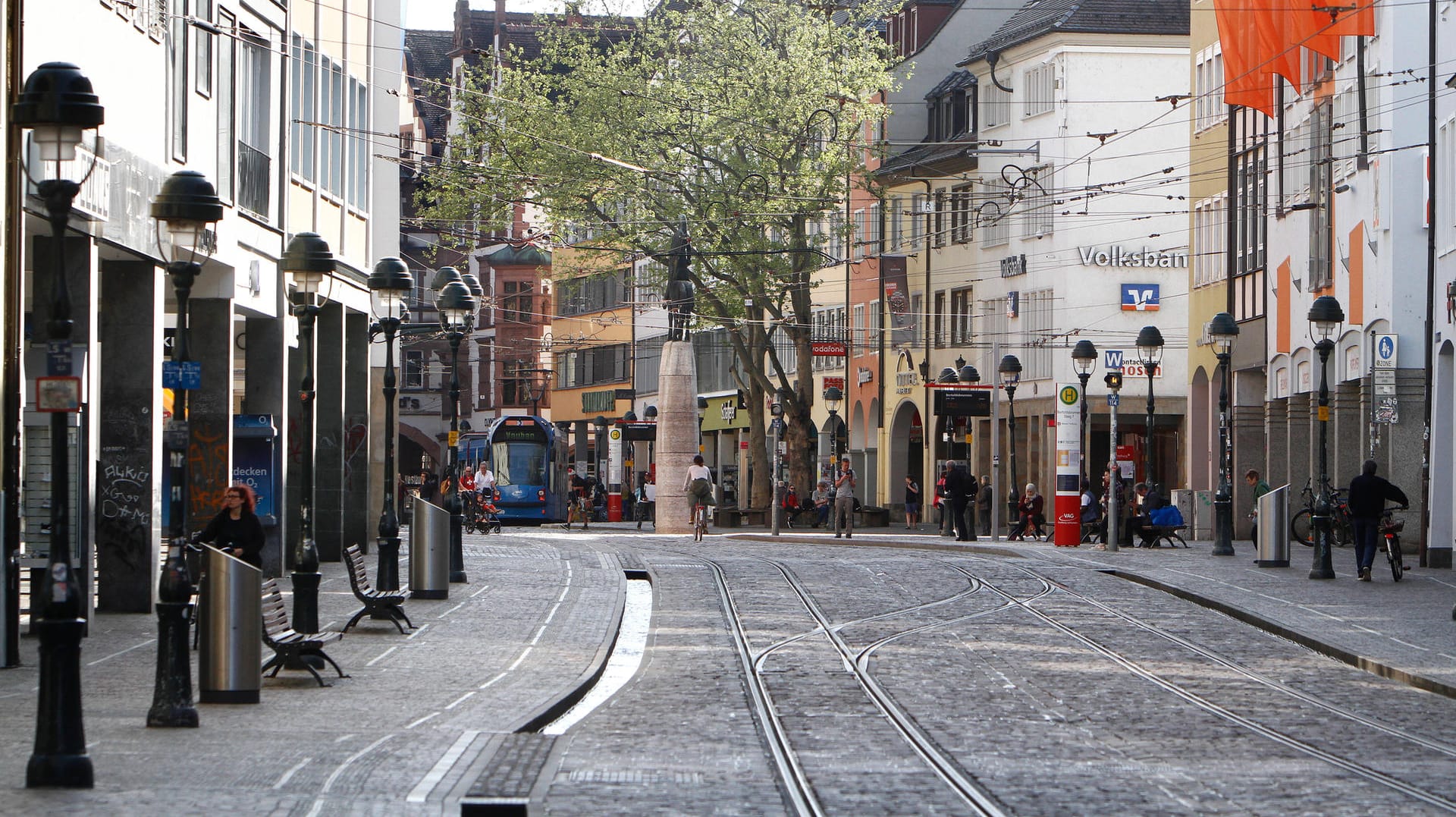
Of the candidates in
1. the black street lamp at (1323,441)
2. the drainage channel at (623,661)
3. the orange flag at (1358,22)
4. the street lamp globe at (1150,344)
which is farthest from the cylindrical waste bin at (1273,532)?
Answer: the drainage channel at (623,661)

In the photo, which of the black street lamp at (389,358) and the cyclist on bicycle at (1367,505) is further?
the cyclist on bicycle at (1367,505)

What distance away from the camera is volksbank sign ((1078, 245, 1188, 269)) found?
210 ft

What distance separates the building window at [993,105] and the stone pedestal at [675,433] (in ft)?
55.2

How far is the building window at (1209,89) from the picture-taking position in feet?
171

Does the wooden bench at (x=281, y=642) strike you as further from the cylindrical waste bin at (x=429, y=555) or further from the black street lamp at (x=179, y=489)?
the cylindrical waste bin at (x=429, y=555)

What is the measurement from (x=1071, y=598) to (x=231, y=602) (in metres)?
14.7

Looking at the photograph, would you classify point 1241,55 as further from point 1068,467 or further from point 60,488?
point 60,488

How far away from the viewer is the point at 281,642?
646 inches

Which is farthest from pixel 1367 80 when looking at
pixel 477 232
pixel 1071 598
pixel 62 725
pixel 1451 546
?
pixel 62 725

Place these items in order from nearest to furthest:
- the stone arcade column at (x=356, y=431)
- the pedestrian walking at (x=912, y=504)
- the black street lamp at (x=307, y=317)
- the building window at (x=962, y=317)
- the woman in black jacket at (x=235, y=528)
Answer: the woman in black jacket at (x=235, y=528) < the black street lamp at (x=307, y=317) < the stone arcade column at (x=356, y=431) < the pedestrian walking at (x=912, y=504) < the building window at (x=962, y=317)

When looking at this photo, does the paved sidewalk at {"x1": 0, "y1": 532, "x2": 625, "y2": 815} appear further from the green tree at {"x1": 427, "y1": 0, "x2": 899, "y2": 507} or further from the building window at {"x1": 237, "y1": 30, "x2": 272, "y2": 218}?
the green tree at {"x1": 427, "y1": 0, "x2": 899, "y2": 507}

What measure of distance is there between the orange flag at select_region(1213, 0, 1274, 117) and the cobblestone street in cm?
1524

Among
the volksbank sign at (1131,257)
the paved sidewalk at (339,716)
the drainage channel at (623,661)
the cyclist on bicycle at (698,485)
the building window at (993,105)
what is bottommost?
the drainage channel at (623,661)

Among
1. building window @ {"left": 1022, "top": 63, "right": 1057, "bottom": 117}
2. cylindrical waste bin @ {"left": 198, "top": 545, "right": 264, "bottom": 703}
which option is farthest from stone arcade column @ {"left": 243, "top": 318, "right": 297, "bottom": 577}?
building window @ {"left": 1022, "top": 63, "right": 1057, "bottom": 117}
